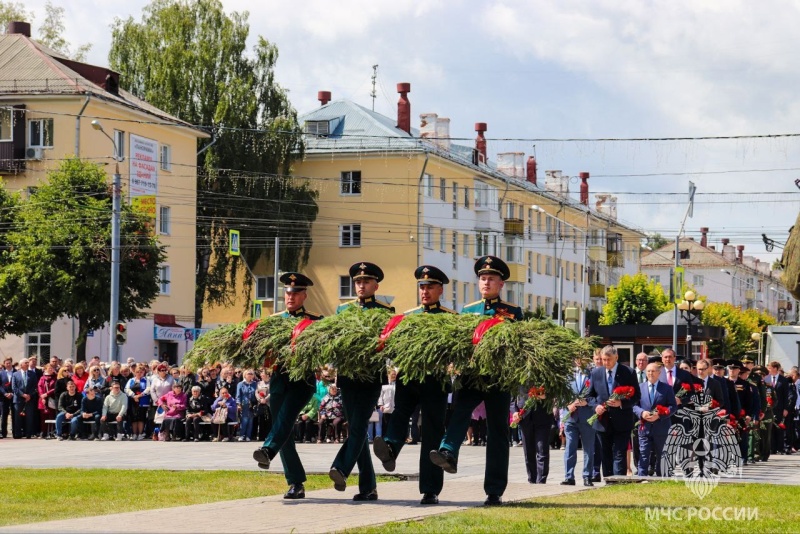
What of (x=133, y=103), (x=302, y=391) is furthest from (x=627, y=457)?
(x=133, y=103)

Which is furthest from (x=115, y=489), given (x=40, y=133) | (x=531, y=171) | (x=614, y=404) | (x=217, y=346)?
(x=531, y=171)

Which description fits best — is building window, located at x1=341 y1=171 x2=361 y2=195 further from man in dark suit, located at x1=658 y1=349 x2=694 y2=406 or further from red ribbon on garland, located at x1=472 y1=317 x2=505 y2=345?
red ribbon on garland, located at x1=472 y1=317 x2=505 y2=345

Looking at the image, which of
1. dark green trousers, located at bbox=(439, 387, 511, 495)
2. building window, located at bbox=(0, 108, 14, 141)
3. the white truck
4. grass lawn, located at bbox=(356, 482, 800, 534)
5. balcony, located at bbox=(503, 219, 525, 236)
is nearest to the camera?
grass lawn, located at bbox=(356, 482, 800, 534)

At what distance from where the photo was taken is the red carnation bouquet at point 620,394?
56.6 ft

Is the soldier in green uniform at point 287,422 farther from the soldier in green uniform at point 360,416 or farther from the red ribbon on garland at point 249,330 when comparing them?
the red ribbon on garland at point 249,330

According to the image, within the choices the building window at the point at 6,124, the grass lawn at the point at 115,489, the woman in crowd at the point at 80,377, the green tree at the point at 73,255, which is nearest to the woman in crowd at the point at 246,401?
the woman in crowd at the point at 80,377

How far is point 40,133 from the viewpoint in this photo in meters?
54.4

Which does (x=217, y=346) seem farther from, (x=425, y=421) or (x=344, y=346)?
(x=425, y=421)

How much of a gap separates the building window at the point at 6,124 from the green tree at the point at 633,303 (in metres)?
44.4

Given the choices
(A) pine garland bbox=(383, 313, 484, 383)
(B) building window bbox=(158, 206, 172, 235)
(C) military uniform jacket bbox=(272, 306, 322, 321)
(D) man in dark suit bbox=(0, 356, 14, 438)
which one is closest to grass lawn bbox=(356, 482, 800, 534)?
(A) pine garland bbox=(383, 313, 484, 383)


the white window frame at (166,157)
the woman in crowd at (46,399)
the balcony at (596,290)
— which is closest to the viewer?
the woman in crowd at (46,399)

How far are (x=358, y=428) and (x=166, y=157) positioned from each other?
4740 cm

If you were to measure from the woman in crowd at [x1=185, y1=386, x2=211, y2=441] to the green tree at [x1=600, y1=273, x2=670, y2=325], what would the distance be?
192 ft

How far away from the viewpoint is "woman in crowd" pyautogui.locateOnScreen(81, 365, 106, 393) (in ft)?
102
